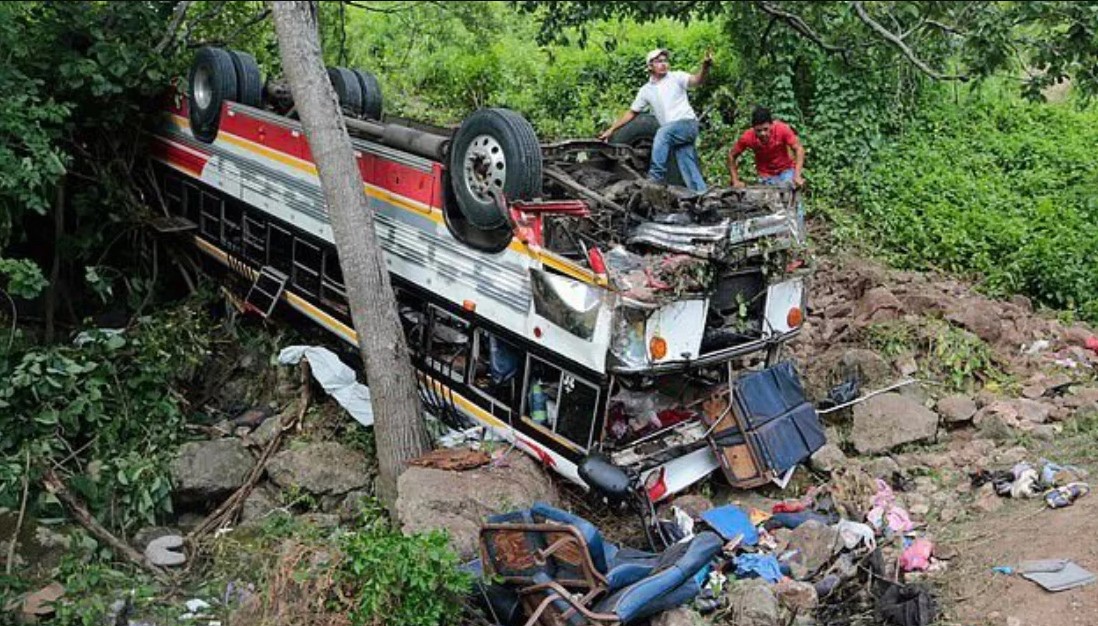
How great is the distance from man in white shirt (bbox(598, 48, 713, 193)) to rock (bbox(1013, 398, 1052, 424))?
2.89m

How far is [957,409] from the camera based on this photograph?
810cm

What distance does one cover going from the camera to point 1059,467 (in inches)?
275

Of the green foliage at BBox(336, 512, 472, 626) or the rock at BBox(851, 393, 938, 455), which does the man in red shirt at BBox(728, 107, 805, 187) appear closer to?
the rock at BBox(851, 393, 938, 455)

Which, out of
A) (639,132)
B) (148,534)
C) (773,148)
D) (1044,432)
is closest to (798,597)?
(1044,432)

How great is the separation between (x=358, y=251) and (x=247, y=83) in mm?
3661

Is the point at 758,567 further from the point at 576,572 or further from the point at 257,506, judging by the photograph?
the point at 257,506

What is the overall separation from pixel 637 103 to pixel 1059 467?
4287 millimetres

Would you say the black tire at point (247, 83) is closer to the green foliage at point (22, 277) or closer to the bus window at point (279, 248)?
the bus window at point (279, 248)

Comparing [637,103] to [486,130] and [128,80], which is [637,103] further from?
[128,80]

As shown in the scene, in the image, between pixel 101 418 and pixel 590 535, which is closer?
pixel 590 535

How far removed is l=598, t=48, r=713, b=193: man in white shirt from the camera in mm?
8539

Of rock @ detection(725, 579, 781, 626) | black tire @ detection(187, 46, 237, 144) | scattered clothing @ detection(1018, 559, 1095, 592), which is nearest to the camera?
scattered clothing @ detection(1018, 559, 1095, 592)

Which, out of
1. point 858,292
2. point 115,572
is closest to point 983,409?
point 858,292

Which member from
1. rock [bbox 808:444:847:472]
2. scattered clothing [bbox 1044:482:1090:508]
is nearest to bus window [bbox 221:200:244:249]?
rock [bbox 808:444:847:472]
